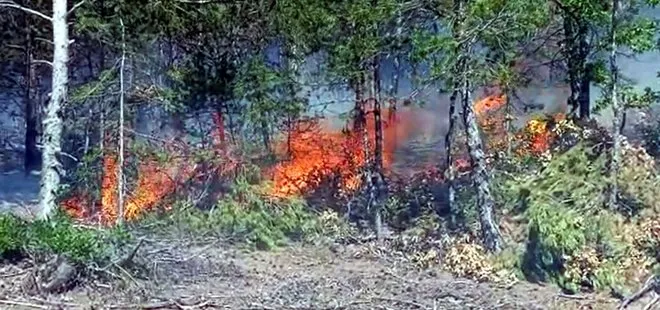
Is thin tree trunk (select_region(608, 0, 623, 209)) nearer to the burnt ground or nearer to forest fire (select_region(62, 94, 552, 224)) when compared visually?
the burnt ground

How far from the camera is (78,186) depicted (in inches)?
481

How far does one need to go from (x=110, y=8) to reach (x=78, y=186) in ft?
8.90

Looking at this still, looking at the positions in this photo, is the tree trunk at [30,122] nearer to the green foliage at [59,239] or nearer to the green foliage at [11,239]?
the green foliage at [59,239]

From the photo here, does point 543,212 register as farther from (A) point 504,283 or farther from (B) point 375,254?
(B) point 375,254

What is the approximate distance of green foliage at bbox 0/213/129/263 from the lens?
25.0 ft

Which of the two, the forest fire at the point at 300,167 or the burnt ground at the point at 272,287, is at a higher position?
the forest fire at the point at 300,167

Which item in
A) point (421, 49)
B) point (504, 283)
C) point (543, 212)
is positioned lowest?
point (504, 283)

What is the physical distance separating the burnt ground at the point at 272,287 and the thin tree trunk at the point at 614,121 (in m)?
1.39

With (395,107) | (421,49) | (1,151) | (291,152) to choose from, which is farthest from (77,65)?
(421,49)

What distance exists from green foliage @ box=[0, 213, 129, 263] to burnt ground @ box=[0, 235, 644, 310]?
229 mm

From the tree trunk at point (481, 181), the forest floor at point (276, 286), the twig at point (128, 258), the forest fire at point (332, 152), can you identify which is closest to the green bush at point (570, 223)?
the forest floor at point (276, 286)

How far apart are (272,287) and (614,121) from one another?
183 inches

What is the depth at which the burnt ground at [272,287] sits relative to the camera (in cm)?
752

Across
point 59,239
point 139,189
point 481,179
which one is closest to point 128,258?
point 59,239
